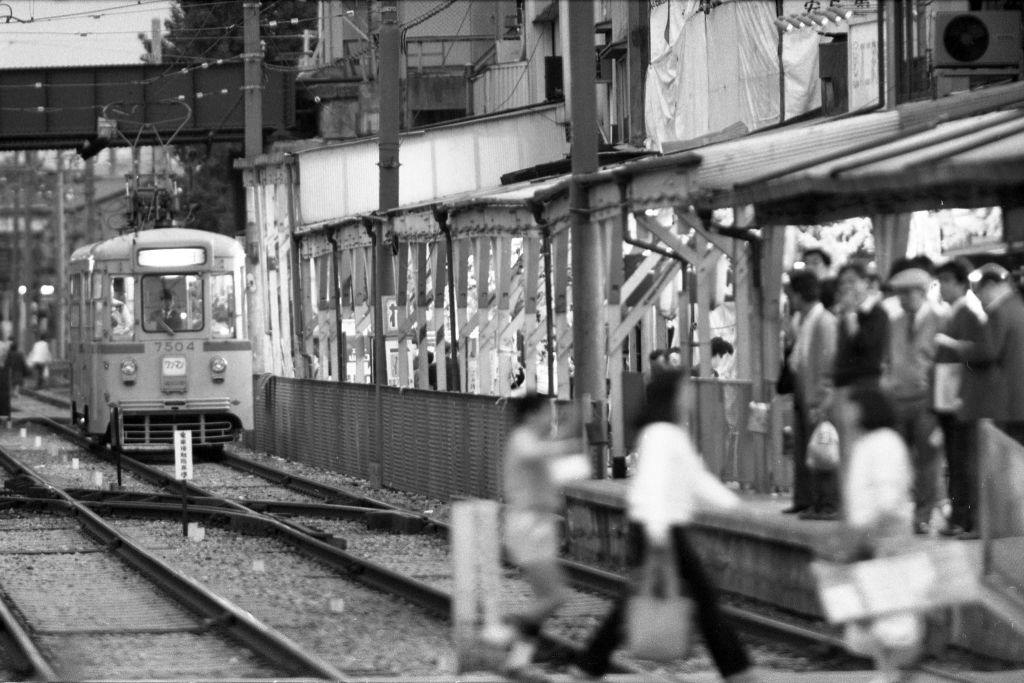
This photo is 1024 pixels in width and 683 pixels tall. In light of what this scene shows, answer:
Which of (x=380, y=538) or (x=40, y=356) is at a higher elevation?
(x=40, y=356)

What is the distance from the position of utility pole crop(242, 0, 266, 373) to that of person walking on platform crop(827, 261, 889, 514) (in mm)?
24158

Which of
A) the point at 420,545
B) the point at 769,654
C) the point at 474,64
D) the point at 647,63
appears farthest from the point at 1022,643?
the point at 474,64

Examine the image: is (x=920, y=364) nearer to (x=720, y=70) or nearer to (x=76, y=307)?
(x=720, y=70)

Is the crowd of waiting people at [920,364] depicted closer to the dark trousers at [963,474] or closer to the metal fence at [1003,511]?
the dark trousers at [963,474]

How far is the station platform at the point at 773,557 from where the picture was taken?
11.4 m

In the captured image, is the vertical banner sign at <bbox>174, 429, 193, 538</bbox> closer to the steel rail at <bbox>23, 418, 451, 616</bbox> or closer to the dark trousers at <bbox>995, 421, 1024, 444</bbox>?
the steel rail at <bbox>23, 418, 451, 616</bbox>

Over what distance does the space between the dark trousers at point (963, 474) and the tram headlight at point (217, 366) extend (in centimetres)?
1866

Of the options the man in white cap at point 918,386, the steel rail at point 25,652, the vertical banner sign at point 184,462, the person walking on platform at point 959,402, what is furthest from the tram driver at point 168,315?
the person walking on platform at point 959,402

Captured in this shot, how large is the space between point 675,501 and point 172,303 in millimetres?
21660

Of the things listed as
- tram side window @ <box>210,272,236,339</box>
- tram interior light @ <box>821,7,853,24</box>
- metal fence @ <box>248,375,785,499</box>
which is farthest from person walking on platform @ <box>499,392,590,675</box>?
tram side window @ <box>210,272,236,339</box>

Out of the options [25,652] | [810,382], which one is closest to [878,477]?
[810,382]

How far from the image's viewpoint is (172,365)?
29672 millimetres

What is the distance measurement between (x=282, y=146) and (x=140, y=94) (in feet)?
11.5

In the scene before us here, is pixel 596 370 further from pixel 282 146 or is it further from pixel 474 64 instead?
pixel 474 64
